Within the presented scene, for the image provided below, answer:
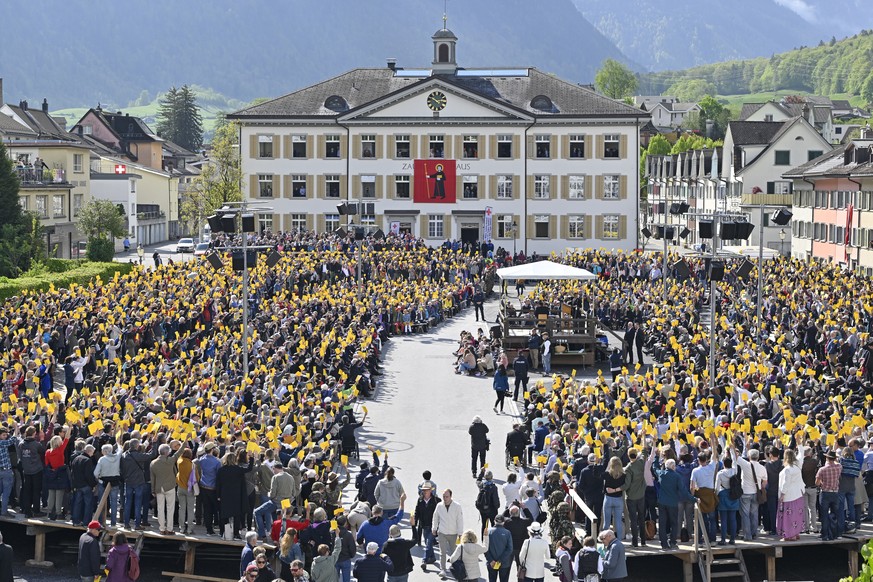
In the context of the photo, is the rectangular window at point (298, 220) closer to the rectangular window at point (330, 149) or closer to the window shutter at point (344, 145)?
the rectangular window at point (330, 149)

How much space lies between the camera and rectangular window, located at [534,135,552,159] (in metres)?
78.5

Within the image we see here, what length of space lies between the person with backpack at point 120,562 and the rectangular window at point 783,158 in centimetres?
8601

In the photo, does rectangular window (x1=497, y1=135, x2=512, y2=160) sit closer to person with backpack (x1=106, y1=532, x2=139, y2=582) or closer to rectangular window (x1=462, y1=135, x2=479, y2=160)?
rectangular window (x1=462, y1=135, x2=479, y2=160)

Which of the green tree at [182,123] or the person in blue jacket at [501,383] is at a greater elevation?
the green tree at [182,123]

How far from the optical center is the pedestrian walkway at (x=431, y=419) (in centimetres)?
Answer: 2466

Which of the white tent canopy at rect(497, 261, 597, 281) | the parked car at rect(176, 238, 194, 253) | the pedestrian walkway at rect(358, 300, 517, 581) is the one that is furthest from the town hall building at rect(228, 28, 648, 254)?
the pedestrian walkway at rect(358, 300, 517, 581)

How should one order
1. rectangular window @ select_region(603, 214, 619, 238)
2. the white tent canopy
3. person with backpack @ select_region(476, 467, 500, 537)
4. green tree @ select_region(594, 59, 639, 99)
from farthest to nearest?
green tree @ select_region(594, 59, 639, 99) → rectangular window @ select_region(603, 214, 619, 238) → the white tent canopy → person with backpack @ select_region(476, 467, 500, 537)

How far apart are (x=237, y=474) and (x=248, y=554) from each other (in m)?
2.94

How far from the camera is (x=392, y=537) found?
16.9m

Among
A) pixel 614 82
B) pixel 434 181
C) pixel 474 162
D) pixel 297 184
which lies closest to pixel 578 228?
pixel 474 162

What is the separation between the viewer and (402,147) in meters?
79.1

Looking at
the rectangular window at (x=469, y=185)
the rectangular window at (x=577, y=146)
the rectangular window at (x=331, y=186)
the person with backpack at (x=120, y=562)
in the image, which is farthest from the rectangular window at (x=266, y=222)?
the person with backpack at (x=120, y=562)

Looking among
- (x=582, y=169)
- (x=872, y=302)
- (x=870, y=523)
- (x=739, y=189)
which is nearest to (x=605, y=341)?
(x=872, y=302)

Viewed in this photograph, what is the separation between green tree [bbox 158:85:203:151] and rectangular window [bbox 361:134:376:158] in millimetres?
100405
